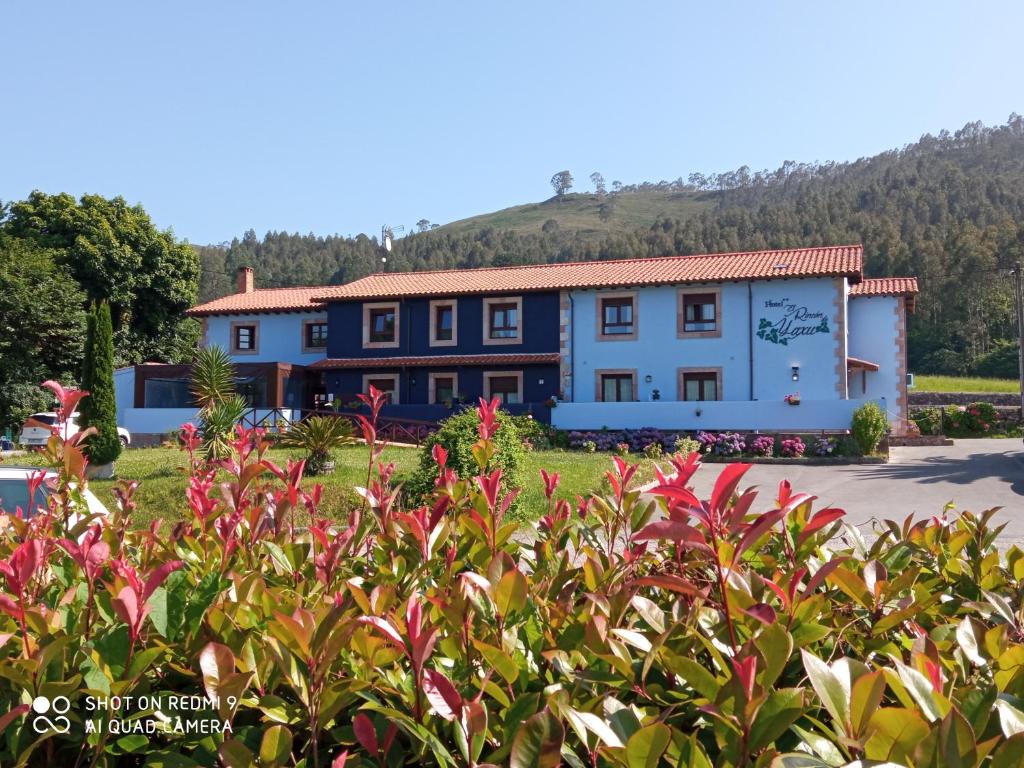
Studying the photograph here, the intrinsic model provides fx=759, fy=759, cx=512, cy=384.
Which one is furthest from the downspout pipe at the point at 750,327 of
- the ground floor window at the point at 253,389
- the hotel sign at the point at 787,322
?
the ground floor window at the point at 253,389

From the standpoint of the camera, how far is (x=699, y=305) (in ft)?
86.0

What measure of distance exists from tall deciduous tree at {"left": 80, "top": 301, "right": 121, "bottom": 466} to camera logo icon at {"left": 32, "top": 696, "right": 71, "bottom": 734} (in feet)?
50.7

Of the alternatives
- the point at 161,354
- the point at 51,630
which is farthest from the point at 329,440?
the point at 161,354

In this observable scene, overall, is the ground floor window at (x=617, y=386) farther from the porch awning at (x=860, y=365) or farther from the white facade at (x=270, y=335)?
the white facade at (x=270, y=335)

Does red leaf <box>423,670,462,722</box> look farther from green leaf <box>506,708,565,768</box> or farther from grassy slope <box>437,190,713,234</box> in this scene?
grassy slope <box>437,190,713,234</box>

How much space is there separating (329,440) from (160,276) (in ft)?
91.6

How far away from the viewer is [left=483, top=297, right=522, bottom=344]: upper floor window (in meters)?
28.0

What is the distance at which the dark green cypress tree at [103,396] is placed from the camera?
1502cm

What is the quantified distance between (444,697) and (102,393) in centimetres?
1648

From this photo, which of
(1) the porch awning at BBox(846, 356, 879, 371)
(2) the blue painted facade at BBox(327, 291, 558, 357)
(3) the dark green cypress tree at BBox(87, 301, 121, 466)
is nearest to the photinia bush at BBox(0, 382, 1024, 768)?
(3) the dark green cypress tree at BBox(87, 301, 121, 466)

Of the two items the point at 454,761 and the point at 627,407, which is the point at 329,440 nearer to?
the point at 627,407

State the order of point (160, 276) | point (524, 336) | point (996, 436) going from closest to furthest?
point (524, 336) → point (996, 436) → point (160, 276)

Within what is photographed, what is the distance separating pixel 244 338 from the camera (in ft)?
105

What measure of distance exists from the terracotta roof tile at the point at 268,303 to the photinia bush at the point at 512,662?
1152 inches
